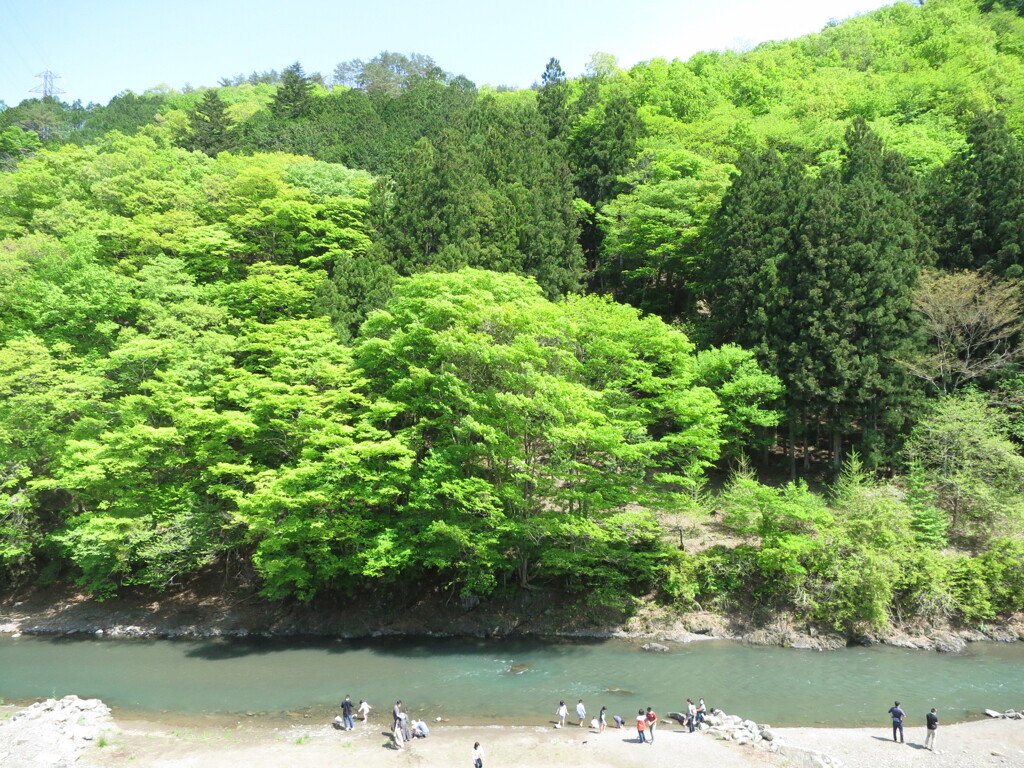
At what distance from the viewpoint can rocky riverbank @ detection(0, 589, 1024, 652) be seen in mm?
20922

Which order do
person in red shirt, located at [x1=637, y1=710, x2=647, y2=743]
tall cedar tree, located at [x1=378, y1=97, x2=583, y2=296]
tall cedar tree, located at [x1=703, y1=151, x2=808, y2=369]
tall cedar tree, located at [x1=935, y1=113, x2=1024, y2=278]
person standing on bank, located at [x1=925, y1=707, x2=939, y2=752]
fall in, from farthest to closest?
1. tall cedar tree, located at [x1=378, y1=97, x2=583, y2=296]
2. tall cedar tree, located at [x1=703, y1=151, x2=808, y2=369]
3. tall cedar tree, located at [x1=935, y1=113, x2=1024, y2=278]
4. person in red shirt, located at [x1=637, y1=710, x2=647, y2=743]
5. person standing on bank, located at [x1=925, y1=707, x2=939, y2=752]

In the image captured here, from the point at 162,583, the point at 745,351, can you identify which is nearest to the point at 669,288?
the point at 745,351

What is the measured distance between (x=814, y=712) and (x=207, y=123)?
55.6 metres

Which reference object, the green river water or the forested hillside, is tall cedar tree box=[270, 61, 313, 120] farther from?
the green river water

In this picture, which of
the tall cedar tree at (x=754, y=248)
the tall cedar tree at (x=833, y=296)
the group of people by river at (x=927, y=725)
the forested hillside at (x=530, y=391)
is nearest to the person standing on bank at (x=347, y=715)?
the forested hillside at (x=530, y=391)

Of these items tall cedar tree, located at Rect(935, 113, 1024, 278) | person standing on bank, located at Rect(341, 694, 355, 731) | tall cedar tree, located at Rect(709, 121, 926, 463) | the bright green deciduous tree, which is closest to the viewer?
person standing on bank, located at Rect(341, 694, 355, 731)

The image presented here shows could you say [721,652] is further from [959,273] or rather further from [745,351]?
[959,273]

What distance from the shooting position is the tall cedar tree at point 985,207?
26.5 metres

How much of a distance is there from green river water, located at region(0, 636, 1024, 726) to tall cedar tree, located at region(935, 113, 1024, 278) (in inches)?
651

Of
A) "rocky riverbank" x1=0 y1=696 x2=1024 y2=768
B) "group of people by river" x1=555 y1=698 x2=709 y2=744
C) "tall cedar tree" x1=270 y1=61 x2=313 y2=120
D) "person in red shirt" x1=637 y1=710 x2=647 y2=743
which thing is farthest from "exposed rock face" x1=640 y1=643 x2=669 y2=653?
"tall cedar tree" x1=270 y1=61 x2=313 y2=120

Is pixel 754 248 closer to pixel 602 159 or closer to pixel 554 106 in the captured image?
pixel 602 159

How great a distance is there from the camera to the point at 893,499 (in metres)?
22.0

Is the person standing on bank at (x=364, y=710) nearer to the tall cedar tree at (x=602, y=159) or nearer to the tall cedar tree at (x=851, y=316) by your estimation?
the tall cedar tree at (x=851, y=316)

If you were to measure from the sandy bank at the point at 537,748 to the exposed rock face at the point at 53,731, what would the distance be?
1.58ft
